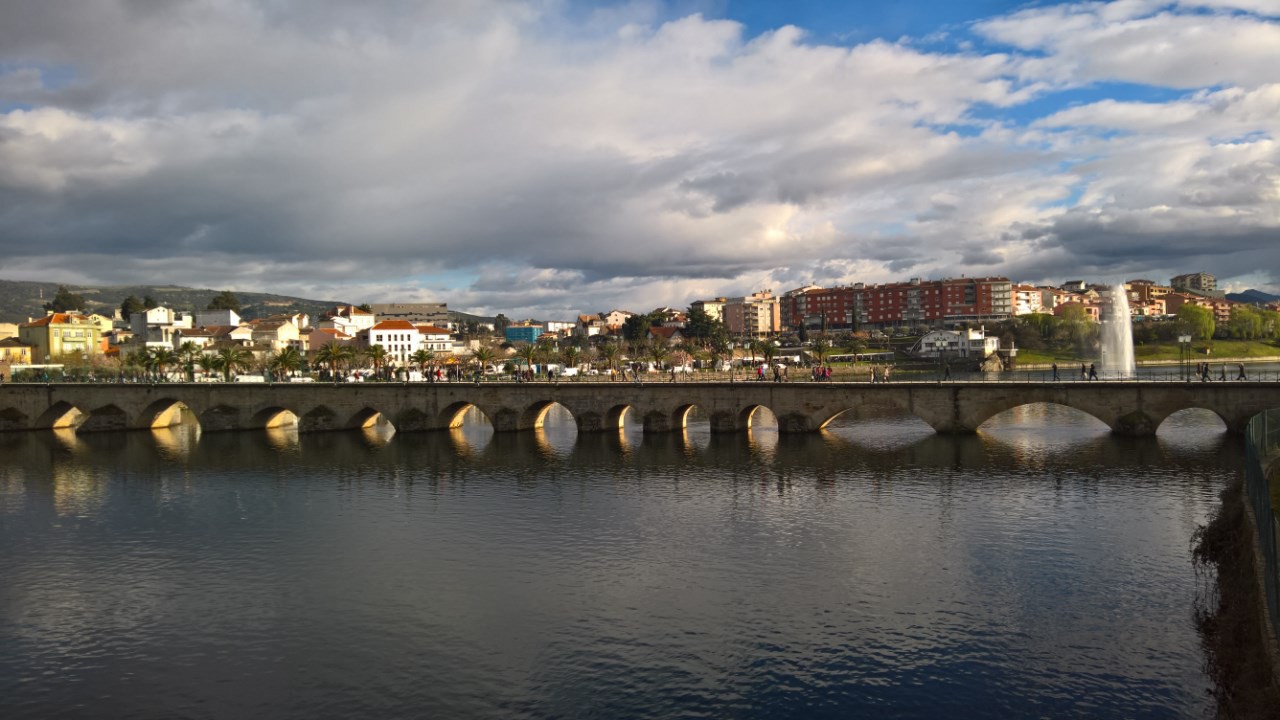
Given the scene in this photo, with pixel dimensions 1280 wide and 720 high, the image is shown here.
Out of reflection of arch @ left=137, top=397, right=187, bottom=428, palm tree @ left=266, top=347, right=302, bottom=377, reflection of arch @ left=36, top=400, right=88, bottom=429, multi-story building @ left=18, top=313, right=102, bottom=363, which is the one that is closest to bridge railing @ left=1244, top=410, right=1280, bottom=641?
reflection of arch @ left=137, top=397, right=187, bottom=428

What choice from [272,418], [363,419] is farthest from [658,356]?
[272,418]

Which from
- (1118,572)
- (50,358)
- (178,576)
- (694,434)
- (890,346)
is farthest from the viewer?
(890,346)

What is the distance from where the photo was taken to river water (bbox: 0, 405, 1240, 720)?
21.5m

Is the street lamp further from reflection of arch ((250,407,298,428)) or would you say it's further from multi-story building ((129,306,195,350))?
multi-story building ((129,306,195,350))

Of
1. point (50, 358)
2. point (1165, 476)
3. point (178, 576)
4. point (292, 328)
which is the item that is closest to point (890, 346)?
point (292, 328)

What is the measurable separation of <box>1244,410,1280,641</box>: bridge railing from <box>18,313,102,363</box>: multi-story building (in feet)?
496

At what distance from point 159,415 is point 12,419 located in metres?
14.9

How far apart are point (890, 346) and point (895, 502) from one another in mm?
155016

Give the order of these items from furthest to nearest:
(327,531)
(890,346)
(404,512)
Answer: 1. (890,346)
2. (404,512)
3. (327,531)

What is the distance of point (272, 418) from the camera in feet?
269

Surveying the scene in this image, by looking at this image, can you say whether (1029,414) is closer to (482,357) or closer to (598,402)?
(598,402)

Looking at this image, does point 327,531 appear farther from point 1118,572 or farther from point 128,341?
point 128,341

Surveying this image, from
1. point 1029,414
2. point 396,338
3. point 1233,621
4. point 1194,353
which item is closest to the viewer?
point 1233,621

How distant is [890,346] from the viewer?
18912cm
